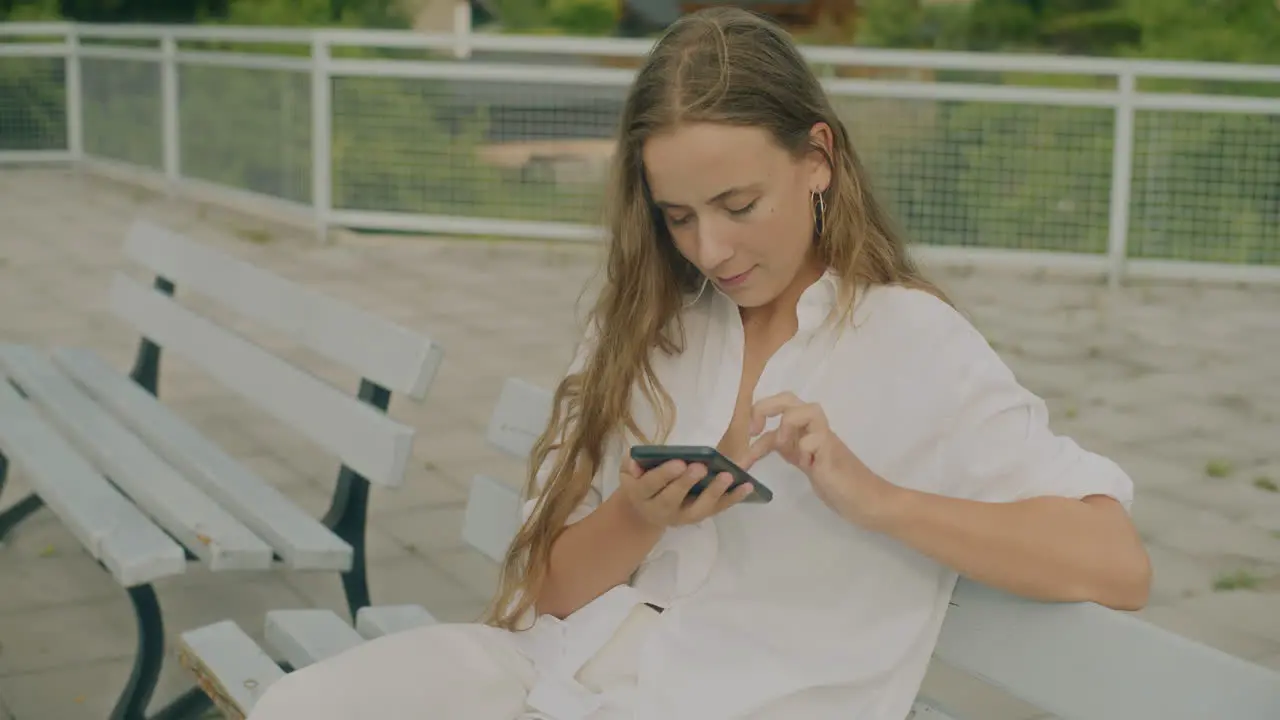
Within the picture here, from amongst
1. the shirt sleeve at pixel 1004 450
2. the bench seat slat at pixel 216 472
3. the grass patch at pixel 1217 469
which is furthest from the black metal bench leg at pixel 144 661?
the grass patch at pixel 1217 469

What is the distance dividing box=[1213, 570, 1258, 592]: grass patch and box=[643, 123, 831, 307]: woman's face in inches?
115

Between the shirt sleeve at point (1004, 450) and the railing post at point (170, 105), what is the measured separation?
11.7 metres

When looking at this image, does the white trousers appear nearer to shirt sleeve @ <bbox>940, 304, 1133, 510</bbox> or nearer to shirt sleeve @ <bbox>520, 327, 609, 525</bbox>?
shirt sleeve @ <bbox>520, 327, 609, 525</bbox>

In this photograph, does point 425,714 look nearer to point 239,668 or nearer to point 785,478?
point 785,478

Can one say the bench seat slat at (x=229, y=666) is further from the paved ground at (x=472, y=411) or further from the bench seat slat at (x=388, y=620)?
the paved ground at (x=472, y=411)

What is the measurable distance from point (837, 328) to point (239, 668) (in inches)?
53.6

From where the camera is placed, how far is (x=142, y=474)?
13.3ft

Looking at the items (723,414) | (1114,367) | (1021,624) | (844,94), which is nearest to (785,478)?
(723,414)

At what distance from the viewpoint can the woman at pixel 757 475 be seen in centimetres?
202

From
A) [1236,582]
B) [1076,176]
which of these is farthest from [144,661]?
[1076,176]

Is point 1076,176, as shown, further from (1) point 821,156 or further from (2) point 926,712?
(2) point 926,712

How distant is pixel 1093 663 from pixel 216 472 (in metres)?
2.68

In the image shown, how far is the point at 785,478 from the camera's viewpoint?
221 cm

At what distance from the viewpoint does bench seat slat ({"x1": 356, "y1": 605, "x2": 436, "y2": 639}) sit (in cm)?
316
